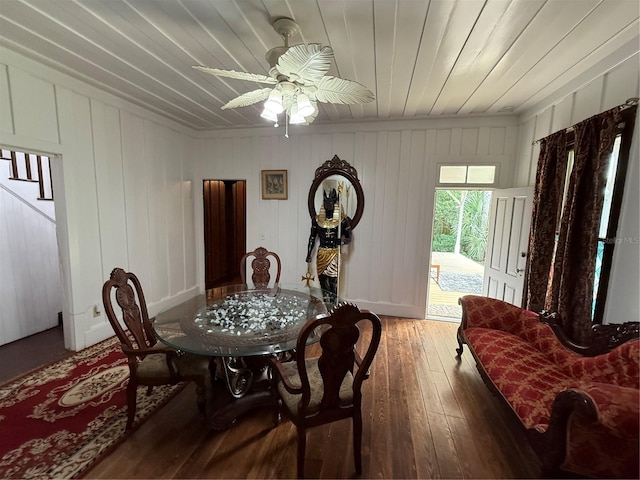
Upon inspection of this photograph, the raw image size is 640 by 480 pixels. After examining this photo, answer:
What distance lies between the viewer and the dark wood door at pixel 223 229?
472cm

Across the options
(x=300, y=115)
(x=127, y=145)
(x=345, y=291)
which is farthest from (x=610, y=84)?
(x=127, y=145)

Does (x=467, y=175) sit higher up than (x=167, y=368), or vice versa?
(x=467, y=175)

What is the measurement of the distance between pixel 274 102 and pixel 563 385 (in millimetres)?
2533

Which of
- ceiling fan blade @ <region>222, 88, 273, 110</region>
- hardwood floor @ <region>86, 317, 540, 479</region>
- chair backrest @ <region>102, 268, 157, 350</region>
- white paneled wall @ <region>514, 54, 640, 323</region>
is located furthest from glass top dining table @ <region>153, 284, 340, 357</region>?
white paneled wall @ <region>514, 54, 640, 323</region>

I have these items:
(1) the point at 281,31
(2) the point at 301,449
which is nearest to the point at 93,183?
(1) the point at 281,31

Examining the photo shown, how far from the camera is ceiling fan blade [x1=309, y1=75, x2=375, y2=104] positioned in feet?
5.04

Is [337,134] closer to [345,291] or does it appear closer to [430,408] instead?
[345,291]

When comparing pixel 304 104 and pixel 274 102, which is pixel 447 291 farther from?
pixel 274 102

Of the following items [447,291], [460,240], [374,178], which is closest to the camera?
[374,178]

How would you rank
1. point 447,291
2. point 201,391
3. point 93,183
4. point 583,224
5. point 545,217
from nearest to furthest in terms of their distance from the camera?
point 201,391 < point 583,224 < point 545,217 < point 93,183 < point 447,291

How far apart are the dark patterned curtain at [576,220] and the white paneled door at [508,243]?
289 mm

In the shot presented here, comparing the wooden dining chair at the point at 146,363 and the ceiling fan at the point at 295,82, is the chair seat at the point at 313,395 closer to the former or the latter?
the wooden dining chair at the point at 146,363

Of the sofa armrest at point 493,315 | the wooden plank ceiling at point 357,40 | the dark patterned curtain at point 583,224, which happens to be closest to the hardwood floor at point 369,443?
the sofa armrest at point 493,315

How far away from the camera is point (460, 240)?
6969mm
